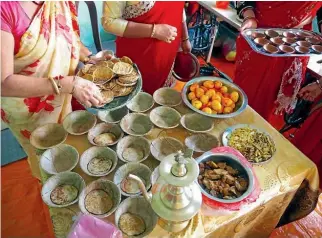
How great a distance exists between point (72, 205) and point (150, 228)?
27 cm

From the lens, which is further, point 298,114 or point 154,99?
point 298,114

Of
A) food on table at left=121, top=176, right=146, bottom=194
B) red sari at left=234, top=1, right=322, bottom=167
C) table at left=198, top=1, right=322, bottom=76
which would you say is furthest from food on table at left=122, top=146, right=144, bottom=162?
table at left=198, top=1, right=322, bottom=76

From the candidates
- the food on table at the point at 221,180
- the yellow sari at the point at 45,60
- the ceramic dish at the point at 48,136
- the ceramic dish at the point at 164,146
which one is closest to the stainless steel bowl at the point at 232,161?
the food on table at the point at 221,180

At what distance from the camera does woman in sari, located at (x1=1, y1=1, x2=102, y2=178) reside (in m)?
1.03

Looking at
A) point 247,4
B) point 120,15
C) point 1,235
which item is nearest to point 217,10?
point 247,4

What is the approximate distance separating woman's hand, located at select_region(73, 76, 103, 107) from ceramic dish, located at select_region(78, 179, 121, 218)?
1.04ft

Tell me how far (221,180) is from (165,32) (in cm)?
85

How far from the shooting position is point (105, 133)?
125cm

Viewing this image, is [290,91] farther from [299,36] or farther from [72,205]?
[72,205]

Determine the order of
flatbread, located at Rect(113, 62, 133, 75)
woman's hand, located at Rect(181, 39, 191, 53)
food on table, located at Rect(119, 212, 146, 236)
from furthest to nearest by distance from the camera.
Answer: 1. woman's hand, located at Rect(181, 39, 191, 53)
2. flatbread, located at Rect(113, 62, 133, 75)
3. food on table, located at Rect(119, 212, 146, 236)

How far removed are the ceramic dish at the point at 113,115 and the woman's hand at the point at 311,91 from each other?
3.66ft

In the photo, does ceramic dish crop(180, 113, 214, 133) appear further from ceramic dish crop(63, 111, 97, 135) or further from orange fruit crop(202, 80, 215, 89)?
ceramic dish crop(63, 111, 97, 135)

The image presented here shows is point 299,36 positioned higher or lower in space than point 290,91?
higher

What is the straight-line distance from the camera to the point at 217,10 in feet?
8.56
